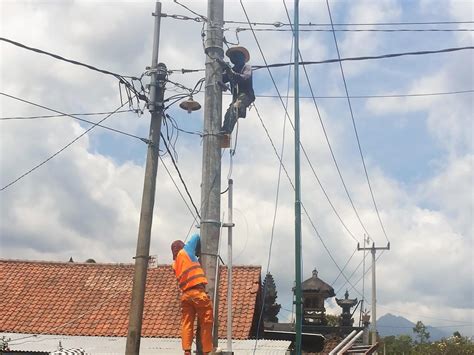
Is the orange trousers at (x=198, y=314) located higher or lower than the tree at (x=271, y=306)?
lower

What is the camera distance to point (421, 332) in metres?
57.8

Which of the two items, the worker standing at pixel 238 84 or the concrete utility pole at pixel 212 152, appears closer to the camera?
the concrete utility pole at pixel 212 152

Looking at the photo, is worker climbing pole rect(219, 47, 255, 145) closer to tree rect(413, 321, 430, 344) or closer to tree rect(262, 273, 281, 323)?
tree rect(262, 273, 281, 323)

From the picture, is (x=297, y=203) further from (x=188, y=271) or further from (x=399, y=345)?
(x=399, y=345)

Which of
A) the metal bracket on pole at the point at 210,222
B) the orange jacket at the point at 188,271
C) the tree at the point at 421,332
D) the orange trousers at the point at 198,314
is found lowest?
the orange trousers at the point at 198,314

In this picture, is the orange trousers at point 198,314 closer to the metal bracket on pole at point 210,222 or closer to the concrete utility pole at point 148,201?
the metal bracket on pole at point 210,222

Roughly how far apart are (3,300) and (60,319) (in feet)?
8.14

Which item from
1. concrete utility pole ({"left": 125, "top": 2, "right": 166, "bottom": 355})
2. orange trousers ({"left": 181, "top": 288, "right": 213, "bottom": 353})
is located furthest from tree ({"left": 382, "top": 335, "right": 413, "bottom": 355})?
orange trousers ({"left": 181, "top": 288, "right": 213, "bottom": 353})

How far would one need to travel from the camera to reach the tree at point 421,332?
57.5 metres

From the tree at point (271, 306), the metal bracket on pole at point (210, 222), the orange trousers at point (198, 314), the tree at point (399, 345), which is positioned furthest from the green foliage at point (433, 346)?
the metal bracket on pole at point (210, 222)

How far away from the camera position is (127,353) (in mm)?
8742

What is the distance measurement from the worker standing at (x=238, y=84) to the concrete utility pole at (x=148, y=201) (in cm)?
187

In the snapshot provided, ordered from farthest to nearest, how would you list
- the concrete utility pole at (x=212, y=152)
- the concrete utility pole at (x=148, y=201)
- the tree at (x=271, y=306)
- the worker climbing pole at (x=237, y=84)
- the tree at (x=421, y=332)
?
the tree at (x=421, y=332), the tree at (x=271, y=306), the concrete utility pole at (x=148, y=201), the worker climbing pole at (x=237, y=84), the concrete utility pole at (x=212, y=152)

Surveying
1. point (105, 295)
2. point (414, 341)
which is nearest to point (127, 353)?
point (105, 295)
